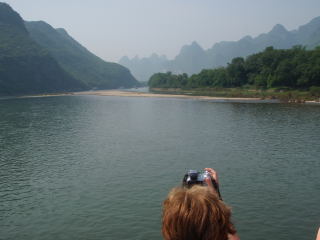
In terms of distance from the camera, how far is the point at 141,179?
24938 mm

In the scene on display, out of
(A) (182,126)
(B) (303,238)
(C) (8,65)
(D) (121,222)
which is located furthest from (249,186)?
(C) (8,65)

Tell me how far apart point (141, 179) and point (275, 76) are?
12725 centimetres

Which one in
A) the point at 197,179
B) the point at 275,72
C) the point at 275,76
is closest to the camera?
the point at 197,179

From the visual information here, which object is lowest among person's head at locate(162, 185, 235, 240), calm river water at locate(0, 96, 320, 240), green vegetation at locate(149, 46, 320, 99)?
calm river water at locate(0, 96, 320, 240)

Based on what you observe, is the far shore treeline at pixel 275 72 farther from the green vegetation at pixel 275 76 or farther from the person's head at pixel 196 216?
the person's head at pixel 196 216

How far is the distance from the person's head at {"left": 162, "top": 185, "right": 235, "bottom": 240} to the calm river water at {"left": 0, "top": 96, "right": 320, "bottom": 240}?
1372 cm

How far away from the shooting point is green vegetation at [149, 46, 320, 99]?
12281 cm

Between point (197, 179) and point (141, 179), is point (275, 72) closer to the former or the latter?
point (141, 179)

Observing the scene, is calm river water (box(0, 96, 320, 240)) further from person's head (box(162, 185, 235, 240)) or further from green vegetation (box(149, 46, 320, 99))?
green vegetation (box(149, 46, 320, 99))

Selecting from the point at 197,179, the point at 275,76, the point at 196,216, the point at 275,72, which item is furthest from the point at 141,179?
the point at 275,72

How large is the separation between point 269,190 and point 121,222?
1119 centimetres

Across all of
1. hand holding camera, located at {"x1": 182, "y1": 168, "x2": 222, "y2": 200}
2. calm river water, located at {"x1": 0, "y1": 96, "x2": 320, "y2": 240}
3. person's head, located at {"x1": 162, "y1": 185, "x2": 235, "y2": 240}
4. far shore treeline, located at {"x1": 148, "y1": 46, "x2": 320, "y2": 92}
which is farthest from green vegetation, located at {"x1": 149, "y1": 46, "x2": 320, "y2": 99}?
person's head, located at {"x1": 162, "y1": 185, "x2": 235, "y2": 240}

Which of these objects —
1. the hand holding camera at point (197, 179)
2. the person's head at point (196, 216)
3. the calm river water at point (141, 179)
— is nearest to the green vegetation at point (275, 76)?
the calm river water at point (141, 179)

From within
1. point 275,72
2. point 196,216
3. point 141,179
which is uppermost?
point 275,72
